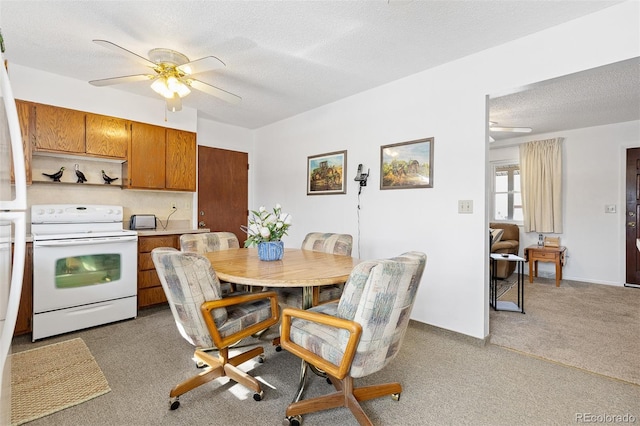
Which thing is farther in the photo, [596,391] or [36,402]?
[596,391]

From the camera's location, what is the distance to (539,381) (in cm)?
202

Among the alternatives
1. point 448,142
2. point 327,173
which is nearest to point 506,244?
point 448,142

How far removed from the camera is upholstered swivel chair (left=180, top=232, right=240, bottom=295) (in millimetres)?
2631

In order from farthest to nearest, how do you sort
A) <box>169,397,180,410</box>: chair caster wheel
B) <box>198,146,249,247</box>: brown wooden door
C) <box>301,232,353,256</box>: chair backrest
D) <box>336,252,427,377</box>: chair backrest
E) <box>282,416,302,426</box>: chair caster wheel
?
1. <box>198,146,249,247</box>: brown wooden door
2. <box>301,232,353,256</box>: chair backrest
3. <box>169,397,180,410</box>: chair caster wheel
4. <box>282,416,302,426</box>: chair caster wheel
5. <box>336,252,427,377</box>: chair backrest

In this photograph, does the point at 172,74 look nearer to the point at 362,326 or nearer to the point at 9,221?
the point at 9,221

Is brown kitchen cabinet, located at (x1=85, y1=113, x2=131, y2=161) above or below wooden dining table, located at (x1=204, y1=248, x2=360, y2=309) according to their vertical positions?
above

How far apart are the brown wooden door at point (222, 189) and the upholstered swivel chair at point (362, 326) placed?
336cm

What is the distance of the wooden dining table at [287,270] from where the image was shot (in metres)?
1.63

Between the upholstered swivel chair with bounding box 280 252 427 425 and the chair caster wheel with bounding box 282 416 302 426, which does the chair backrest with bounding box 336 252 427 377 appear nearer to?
the upholstered swivel chair with bounding box 280 252 427 425

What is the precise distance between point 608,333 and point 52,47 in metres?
5.51

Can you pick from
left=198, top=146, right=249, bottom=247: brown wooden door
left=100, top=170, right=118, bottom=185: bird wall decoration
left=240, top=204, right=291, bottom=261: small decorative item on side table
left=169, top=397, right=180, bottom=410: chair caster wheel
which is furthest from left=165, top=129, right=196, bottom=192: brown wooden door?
left=169, top=397, right=180, bottom=410: chair caster wheel

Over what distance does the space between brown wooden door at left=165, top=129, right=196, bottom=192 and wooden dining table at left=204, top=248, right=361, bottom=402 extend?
177cm

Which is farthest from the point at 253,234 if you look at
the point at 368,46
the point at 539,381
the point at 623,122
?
the point at 623,122

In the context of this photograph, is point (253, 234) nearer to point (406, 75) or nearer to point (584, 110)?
point (406, 75)
